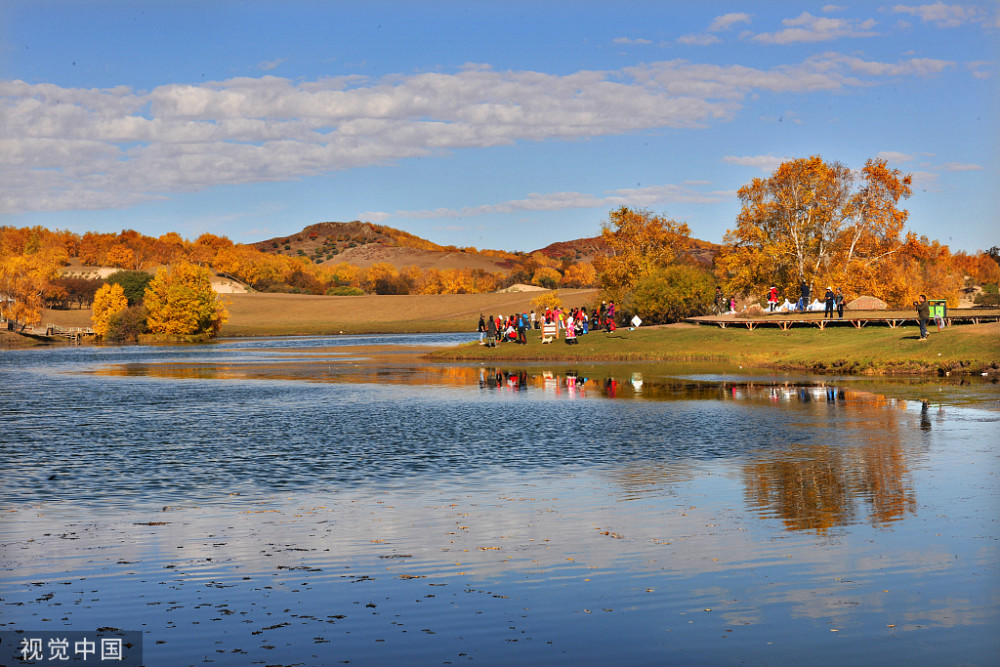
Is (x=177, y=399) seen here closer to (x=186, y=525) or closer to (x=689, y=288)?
(x=186, y=525)

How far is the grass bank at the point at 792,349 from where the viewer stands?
44806mm

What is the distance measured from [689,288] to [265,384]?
134 feet

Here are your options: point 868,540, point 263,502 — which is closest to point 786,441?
point 868,540

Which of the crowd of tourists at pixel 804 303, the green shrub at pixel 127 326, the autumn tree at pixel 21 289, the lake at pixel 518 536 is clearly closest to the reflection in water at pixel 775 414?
the lake at pixel 518 536

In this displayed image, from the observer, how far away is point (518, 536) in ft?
46.9

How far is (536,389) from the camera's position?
42.8 m

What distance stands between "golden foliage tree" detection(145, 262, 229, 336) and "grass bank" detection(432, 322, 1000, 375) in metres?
57.6

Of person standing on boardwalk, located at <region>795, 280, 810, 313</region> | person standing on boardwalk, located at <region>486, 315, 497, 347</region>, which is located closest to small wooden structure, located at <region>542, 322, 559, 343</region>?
person standing on boardwalk, located at <region>486, 315, 497, 347</region>

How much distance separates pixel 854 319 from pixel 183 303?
276 ft

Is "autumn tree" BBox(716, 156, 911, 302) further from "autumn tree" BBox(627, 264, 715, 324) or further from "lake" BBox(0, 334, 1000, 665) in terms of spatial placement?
"lake" BBox(0, 334, 1000, 665)

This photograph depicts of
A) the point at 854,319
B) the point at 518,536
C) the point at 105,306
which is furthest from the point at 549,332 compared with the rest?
the point at 105,306

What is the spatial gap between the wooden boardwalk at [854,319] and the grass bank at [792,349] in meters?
0.85

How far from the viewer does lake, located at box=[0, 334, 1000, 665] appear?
31.9ft

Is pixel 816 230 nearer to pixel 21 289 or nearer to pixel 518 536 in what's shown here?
pixel 518 536
